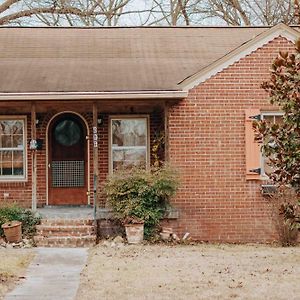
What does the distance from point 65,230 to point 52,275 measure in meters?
3.31

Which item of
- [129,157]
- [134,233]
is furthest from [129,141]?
[134,233]

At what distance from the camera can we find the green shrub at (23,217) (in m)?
13.1

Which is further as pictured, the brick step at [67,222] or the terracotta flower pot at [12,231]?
the brick step at [67,222]

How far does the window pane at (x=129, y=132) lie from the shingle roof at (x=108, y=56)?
1.22m

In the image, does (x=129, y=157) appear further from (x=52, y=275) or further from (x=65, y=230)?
(x=52, y=275)

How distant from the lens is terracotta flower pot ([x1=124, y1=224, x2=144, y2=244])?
41.7 ft

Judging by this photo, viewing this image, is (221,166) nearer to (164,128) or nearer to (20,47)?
(164,128)

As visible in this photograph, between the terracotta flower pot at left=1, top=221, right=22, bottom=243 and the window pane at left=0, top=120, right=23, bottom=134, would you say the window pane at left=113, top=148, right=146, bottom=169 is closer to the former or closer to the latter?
the window pane at left=0, top=120, right=23, bottom=134

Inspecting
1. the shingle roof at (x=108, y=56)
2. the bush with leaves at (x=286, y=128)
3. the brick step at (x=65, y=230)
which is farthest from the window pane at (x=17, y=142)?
the bush with leaves at (x=286, y=128)

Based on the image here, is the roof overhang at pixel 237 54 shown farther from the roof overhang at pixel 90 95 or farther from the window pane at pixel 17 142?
the window pane at pixel 17 142

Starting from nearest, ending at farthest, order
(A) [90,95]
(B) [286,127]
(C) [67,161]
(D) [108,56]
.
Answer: (B) [286,127] → (A) [90,95] → (C) [67,161] → (D) [108,56]

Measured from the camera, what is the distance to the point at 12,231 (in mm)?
12602

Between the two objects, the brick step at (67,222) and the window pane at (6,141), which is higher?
the window pane at (6,141)

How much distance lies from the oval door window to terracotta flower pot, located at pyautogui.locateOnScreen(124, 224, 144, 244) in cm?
346
